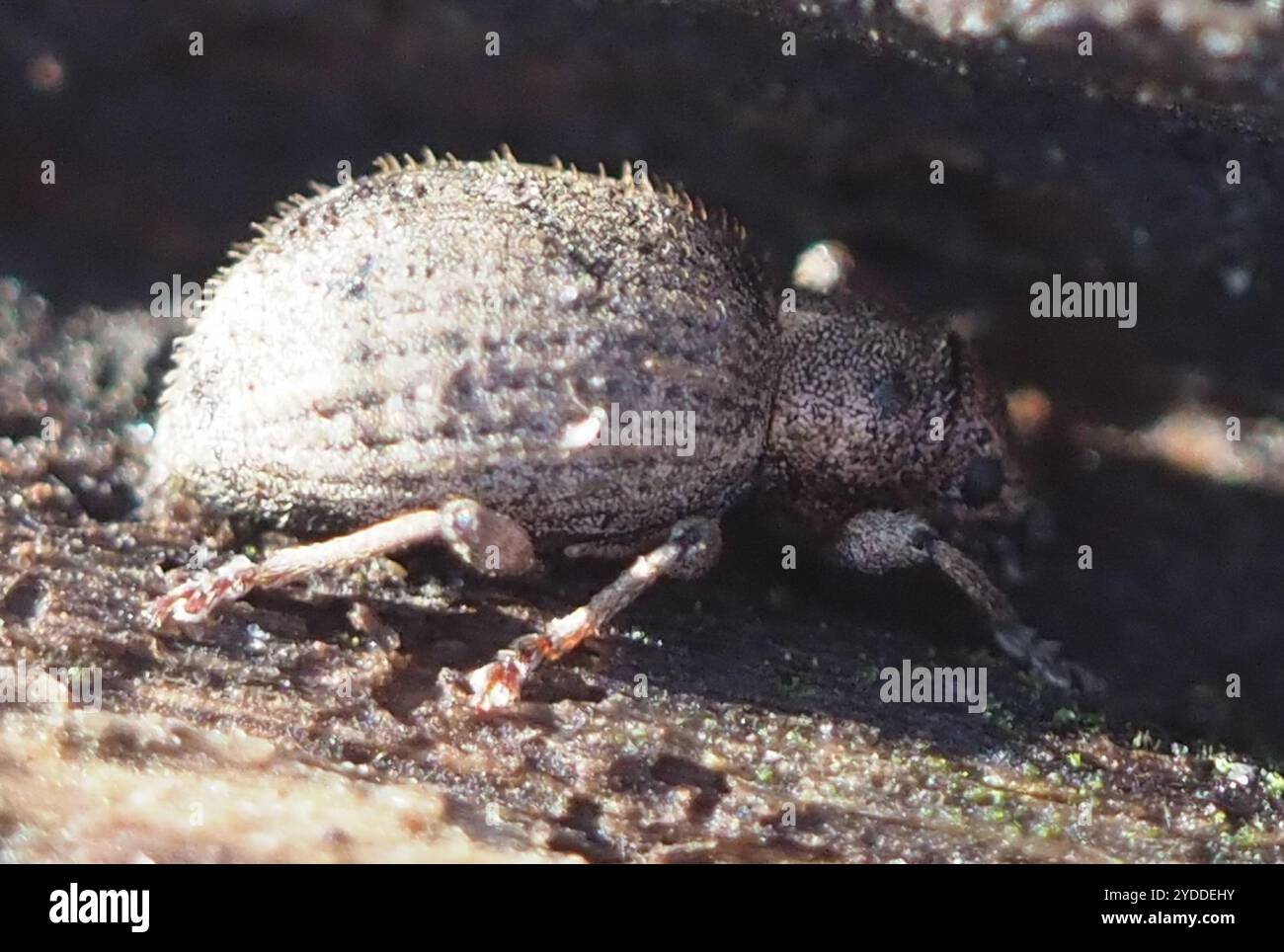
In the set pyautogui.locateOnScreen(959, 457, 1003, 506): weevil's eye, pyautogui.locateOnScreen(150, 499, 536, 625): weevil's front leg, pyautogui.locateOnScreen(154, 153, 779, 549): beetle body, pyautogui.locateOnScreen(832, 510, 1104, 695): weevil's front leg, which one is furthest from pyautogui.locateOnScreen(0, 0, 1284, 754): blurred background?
pyautogui.locateOnScreen(150, 499, 536, 625): weevil's front leg

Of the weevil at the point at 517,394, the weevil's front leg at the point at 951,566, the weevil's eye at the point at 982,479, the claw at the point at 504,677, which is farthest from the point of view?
the weevil's eye at the point at 982,479

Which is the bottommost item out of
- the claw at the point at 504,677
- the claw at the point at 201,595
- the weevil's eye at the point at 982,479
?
the claw at the point at 504,677

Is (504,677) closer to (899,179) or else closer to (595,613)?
(595,613)

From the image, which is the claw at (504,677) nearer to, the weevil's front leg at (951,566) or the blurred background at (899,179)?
the weevil's front leg at (951,566)

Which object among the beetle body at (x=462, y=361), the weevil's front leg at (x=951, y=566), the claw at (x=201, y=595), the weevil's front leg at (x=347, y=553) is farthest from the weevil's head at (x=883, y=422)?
the claw at (x=201, y=595)

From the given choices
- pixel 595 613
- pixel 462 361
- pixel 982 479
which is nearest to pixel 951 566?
pixel 982 479

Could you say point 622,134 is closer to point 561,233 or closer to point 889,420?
point 561,233

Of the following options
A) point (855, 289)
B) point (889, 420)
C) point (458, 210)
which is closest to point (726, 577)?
point (889, 420)

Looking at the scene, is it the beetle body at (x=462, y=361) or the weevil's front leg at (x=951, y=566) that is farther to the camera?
the weevil's front leg at (x=951, y=566)
